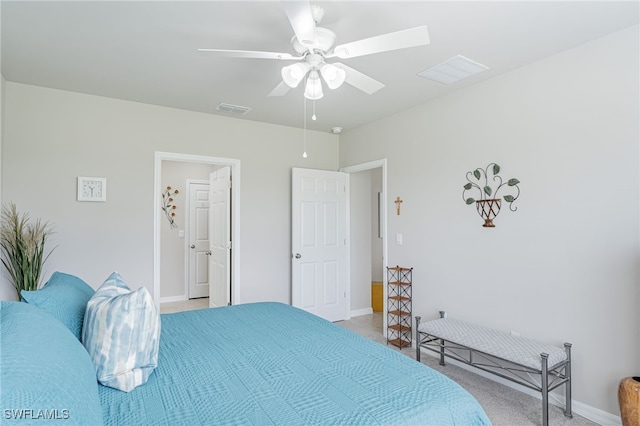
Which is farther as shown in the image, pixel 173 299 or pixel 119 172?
pixel 173 299

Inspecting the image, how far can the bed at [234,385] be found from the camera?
0.87m

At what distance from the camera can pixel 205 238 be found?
20.0ft

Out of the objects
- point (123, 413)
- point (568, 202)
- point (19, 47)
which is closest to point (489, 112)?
point (568, 202)

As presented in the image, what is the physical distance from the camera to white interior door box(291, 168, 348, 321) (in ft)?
14.9

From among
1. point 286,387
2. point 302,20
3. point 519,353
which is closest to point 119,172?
point 302,20

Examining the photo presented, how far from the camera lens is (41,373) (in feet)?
2.82

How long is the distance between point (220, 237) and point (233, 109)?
1.71 m

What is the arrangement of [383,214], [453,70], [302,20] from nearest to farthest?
[302,20]
[453,70]
[383,214]

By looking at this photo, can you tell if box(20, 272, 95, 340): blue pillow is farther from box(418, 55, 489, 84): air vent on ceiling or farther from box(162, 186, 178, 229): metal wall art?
box(162, 186, 178, 229): metal wall art

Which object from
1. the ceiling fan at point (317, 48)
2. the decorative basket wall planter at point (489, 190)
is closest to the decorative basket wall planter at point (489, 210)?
the decorative basket wall planter at point (489, 190)

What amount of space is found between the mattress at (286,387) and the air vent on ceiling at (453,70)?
2.20 m

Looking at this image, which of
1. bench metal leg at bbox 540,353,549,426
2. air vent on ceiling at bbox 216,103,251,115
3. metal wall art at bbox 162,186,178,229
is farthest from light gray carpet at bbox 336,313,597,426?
metal wall art at bbox 162,186,178,229

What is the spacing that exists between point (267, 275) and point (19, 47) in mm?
3161

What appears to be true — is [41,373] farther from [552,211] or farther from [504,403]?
[552,211]
